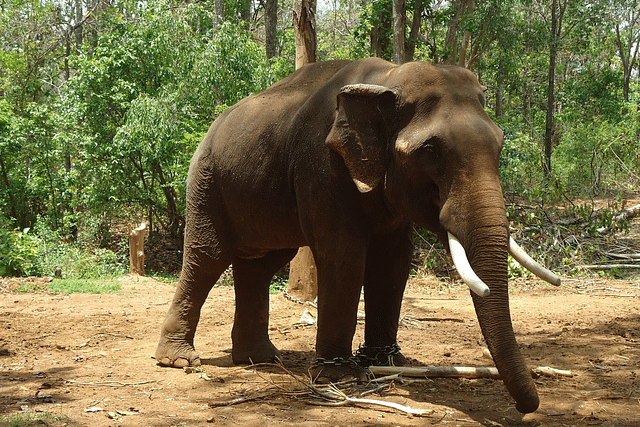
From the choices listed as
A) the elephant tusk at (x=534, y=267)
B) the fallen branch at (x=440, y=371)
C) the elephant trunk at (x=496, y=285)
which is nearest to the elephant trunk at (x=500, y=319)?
the elephant trunk at (x=496, y=285)

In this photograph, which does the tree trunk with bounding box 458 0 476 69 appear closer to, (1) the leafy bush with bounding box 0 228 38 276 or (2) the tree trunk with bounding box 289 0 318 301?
(2) the tree trunk with bounding box 289 0 318 301

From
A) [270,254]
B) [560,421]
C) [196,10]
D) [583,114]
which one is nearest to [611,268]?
[270,254]

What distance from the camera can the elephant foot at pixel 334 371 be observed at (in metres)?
4.98

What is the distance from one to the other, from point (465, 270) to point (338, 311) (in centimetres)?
145

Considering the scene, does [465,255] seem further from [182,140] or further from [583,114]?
[583,114]

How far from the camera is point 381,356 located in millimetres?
5629

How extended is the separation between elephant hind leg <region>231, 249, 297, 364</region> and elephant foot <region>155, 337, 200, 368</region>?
17.5 inches

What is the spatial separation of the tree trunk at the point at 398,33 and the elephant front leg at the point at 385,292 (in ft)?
22.6

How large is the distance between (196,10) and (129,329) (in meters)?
11.8

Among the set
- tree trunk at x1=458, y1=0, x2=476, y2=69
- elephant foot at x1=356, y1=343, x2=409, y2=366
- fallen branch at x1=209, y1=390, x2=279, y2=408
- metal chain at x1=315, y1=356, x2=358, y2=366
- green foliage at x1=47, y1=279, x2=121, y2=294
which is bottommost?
fallen branch at x1=209, y1=390, x2=279, y2=408

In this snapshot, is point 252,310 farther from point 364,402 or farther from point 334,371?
point 364,402

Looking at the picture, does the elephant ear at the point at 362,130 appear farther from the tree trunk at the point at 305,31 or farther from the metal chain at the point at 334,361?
the tree trunk at the point at 305,31

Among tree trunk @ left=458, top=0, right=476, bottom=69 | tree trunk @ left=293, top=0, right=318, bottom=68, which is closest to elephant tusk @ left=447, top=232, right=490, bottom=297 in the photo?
tree trunk @ left=293, top=0, right=318, bottom=68

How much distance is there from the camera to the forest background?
13.3 m
